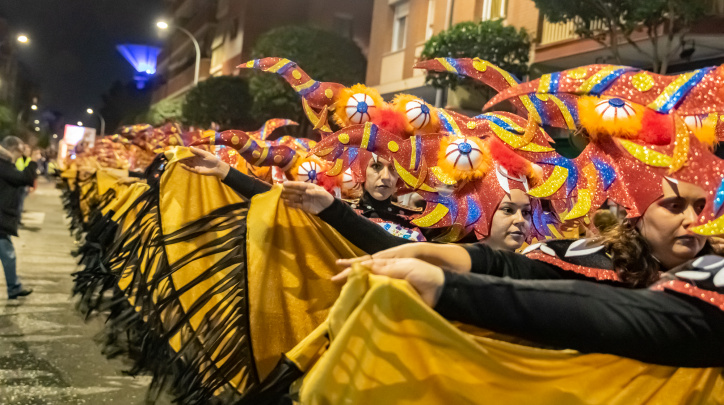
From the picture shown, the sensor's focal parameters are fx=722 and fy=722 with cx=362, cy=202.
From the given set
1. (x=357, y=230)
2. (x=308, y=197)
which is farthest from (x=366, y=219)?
(x=308, y=197)

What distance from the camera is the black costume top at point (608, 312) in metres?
1.64

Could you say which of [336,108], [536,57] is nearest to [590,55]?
[536,57]

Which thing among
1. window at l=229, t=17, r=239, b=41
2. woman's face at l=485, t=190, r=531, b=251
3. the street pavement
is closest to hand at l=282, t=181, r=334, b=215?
woman's face at l=485, t=190, r=531, b=251

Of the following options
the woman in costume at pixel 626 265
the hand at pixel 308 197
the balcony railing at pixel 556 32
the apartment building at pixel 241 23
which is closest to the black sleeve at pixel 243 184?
the hand at pixel 308 197

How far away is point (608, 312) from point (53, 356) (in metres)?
4.86

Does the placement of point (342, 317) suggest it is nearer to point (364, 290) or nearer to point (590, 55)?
point (364, 290)

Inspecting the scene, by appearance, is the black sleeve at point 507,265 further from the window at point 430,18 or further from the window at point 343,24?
the window at point 343,24

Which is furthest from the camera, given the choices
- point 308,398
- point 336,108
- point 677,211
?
point 336,108

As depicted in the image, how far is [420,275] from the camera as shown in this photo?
5.38 ft

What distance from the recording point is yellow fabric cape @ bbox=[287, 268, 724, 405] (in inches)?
64.5

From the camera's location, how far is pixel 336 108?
175 inches

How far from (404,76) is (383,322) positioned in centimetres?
1822

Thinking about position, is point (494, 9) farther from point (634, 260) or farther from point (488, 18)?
point (634, 260)

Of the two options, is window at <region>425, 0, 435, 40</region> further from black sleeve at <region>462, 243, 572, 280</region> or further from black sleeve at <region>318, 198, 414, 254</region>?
black sleeve at <region>462, 243, 572, 280</region>
